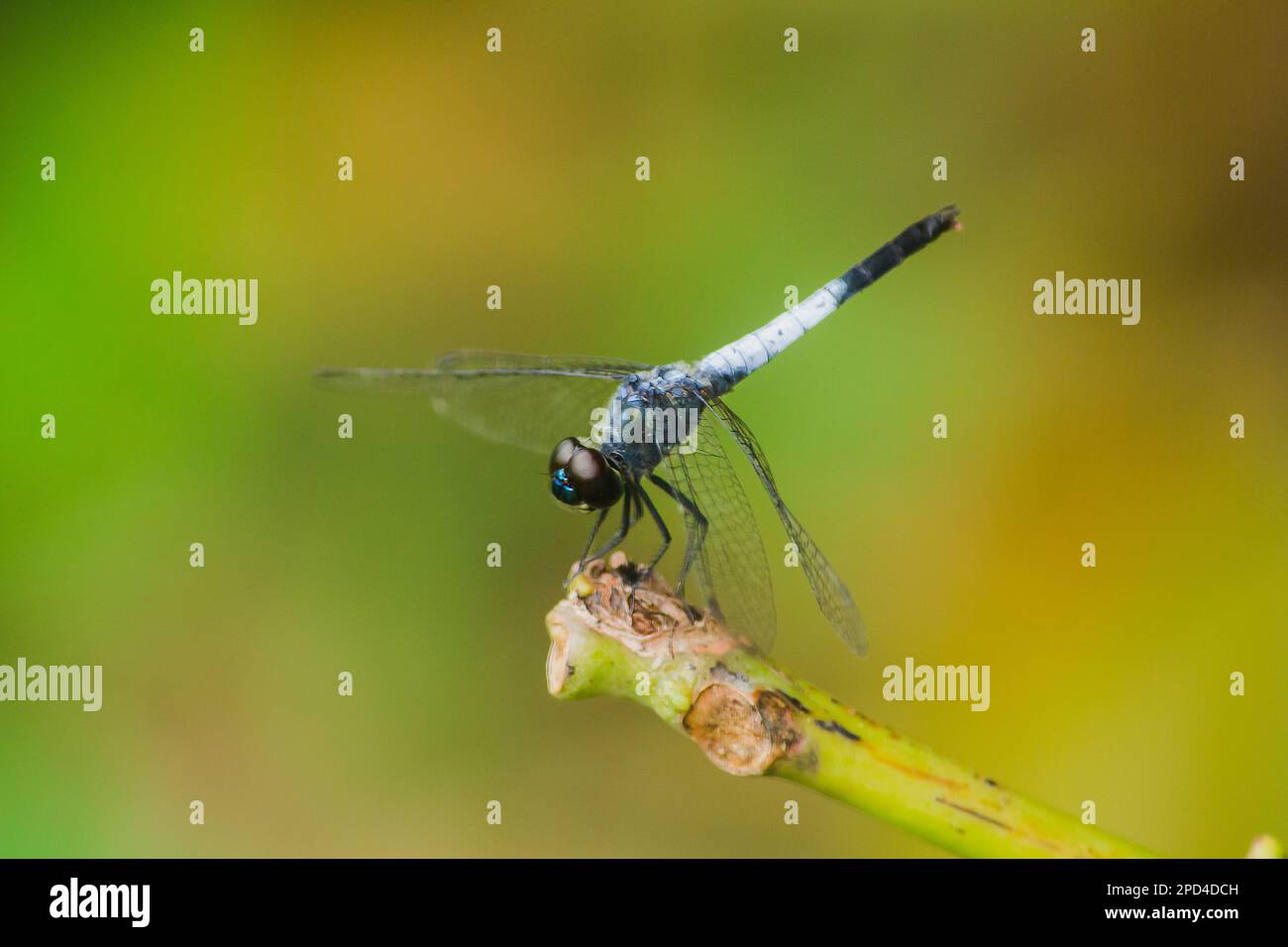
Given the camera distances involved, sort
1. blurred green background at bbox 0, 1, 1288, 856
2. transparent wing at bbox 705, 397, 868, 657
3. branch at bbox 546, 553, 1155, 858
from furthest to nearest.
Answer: blurred green background at bbox 0, 1, 1288, 856 < transparent wing at bbox 705, 397, 868, 657 < branch at bbox 546, 553, 1155, 858

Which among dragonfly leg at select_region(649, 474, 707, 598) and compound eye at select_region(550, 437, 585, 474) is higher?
compound eye at select_region(550, 437, 585, 474)

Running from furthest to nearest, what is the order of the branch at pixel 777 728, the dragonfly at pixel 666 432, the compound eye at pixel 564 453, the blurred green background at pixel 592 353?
the blurred green background at pixel 592 353
the compound eye at pixel 564 453
the dragonfly at pixel 666 432
the branch at pixel 777 728

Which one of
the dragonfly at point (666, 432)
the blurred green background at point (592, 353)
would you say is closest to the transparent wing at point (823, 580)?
the dragonfly at point (666, 432)

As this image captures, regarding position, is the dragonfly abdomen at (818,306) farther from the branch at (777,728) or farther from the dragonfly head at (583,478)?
the branch at (777,728)

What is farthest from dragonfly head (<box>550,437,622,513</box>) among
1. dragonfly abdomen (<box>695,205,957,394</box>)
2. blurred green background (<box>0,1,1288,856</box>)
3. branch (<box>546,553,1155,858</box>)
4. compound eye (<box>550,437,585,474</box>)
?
blurred green background (<box>0,1,1288,856</box>)

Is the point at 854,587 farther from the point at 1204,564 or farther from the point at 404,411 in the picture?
the point at 404,411

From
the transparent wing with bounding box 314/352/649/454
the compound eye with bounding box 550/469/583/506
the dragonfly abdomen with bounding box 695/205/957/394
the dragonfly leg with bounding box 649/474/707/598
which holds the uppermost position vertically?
the dragonfly abdomen with bounding box 695/205/957/394

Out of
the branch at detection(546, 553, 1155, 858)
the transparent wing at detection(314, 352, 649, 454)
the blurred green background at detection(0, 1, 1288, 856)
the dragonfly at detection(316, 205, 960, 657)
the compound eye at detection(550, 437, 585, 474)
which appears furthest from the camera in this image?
the blurred green background at detection(0, 1, 1288, 856)

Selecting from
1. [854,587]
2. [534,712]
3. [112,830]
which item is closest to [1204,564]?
[854,587]

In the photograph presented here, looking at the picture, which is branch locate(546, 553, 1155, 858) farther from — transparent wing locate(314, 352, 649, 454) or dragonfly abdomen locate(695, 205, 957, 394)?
dragonfly abdomen locate(695, 205, 957, 394)
